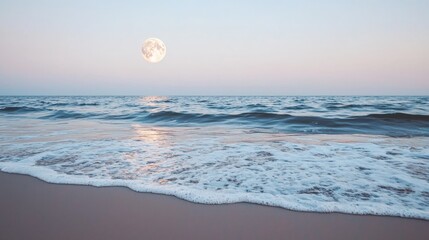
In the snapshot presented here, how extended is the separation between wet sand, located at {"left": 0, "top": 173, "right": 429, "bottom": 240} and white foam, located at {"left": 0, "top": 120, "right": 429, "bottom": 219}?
0.15 m

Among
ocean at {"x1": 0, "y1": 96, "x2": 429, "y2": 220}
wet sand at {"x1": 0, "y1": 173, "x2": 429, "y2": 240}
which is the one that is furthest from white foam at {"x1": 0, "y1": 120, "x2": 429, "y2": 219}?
wet sand at {"x1": 0, "y1": 173, "x2": 429, "y2": 240}

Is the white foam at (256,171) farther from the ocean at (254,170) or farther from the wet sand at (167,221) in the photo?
the wet sand at (167,221)

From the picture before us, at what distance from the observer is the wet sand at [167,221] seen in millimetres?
1848

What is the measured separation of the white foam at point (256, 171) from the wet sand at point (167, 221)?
152mm

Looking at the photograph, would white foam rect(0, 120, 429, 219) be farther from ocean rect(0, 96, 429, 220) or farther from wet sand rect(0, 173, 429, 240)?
wet sand rect(0, 173, 429, 240)

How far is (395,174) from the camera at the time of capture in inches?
126

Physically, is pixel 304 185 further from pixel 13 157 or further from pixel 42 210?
pixel 13 157

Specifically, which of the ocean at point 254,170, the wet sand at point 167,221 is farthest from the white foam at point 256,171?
the wet sand at point 167,221

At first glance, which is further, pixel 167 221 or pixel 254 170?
pixel 254 170

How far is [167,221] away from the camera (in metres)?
2.02

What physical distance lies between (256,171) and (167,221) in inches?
65.2

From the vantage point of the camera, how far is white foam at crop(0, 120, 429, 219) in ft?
8.05

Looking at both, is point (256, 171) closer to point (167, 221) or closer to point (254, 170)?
point (254, 170)

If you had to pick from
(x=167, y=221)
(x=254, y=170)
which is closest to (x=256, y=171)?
(x=254, y=170)
